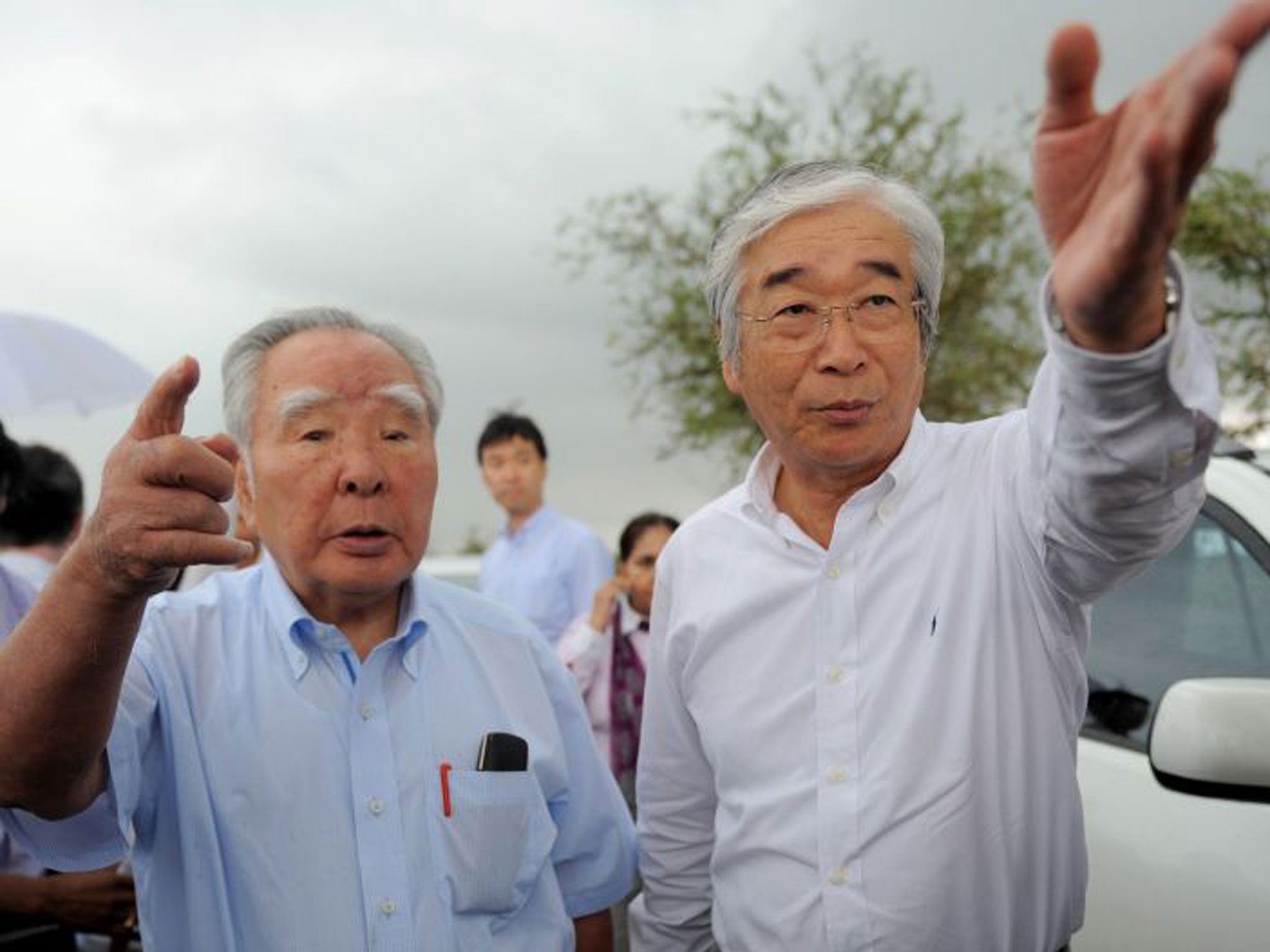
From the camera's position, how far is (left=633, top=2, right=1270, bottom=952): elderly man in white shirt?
6.12ft

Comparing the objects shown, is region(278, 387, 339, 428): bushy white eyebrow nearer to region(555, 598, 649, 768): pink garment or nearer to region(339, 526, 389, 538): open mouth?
region(339, 526, 389, 538): open mouth

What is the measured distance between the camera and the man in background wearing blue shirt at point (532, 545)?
20.2ft

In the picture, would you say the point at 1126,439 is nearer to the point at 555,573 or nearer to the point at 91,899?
the point at 91,899

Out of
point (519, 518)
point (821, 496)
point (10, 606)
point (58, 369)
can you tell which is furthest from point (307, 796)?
point (519, 518)

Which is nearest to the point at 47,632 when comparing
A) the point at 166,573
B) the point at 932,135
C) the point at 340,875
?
the point at 166,573

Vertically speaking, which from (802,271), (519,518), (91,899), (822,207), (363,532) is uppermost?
(822,207)

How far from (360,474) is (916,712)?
0.96 meters

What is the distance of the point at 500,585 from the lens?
6.42 m

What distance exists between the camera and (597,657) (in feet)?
16.8

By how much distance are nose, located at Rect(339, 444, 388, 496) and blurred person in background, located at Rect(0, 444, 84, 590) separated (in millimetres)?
2347

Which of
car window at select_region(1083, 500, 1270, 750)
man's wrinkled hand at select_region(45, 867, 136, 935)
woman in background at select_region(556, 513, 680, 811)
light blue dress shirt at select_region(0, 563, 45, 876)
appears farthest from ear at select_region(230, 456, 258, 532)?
woman in background at select_region(556, 513, 680, 811)

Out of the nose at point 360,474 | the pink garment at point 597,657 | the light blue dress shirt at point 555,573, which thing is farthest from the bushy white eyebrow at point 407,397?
the light blue dress shirt at point 555,573

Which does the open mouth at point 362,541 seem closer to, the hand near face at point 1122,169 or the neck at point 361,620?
the neck at point 361,620

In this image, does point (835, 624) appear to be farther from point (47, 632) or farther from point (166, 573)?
point (47, 632)
